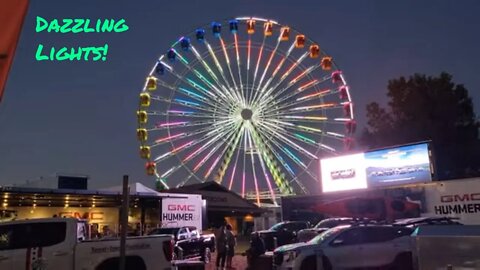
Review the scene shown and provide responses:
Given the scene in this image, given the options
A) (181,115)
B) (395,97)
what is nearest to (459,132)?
(395,97)

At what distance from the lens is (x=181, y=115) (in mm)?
34969

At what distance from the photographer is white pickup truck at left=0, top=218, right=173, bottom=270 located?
984 centimetres

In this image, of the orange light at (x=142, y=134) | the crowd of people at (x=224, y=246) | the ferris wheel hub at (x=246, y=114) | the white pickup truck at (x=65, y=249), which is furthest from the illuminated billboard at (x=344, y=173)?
the white pickup truck at (x=65, y=249)

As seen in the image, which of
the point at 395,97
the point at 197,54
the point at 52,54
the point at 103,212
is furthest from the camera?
the point at 395,97

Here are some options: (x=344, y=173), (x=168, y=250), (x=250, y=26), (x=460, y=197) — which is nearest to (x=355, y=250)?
(x=168, y=250)

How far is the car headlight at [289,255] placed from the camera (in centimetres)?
1327

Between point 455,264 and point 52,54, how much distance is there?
5092mm

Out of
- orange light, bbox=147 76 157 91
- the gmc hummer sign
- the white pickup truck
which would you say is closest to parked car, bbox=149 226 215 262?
the gmc hummer sign

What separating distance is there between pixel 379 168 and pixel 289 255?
18.9 meters

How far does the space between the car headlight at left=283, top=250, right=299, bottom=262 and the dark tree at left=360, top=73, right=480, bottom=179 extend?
33.0 m

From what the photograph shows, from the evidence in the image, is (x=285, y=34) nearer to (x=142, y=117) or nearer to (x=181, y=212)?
(x=142, y=117)

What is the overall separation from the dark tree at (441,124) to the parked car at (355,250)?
105 ft

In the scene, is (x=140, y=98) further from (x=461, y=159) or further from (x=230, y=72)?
(x=461, y=159)

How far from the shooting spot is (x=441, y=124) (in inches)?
1759
